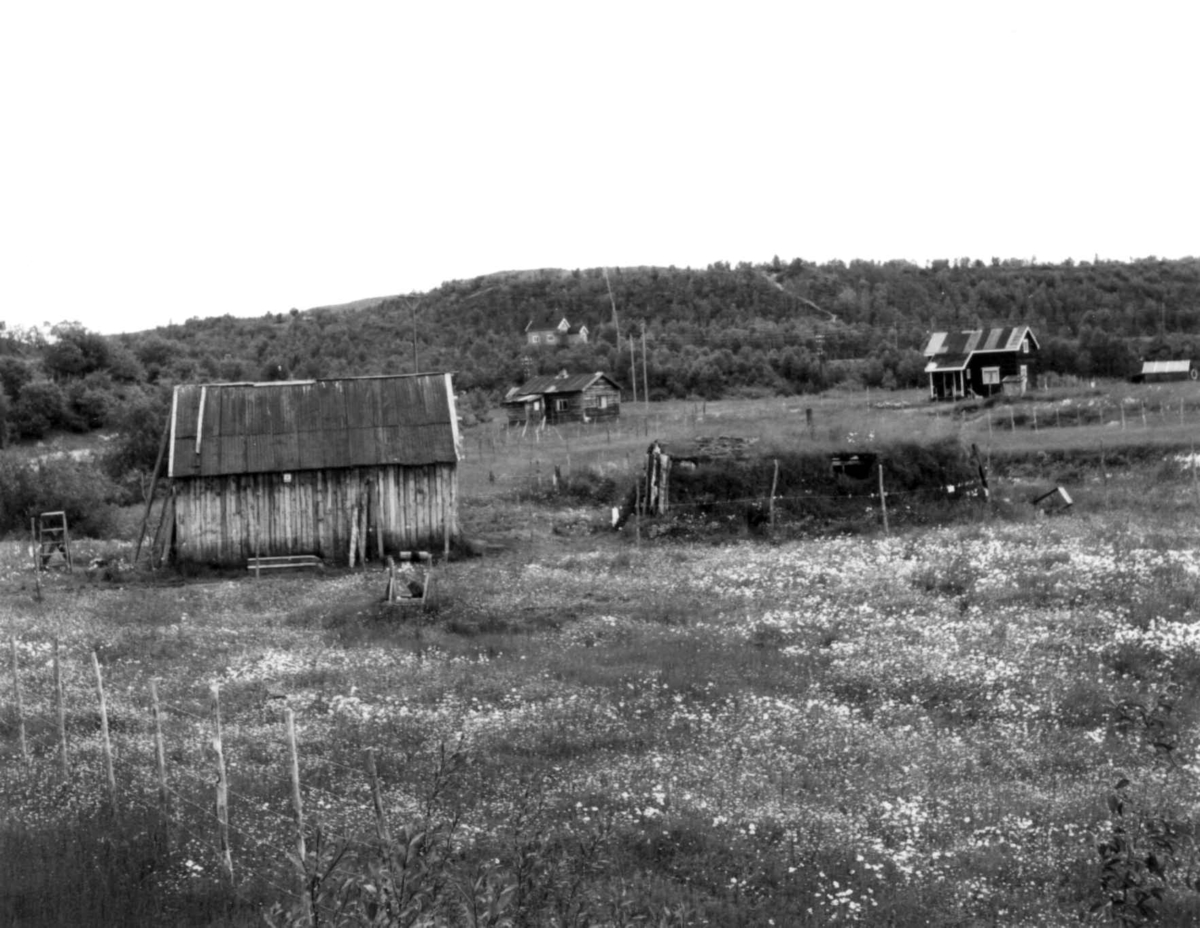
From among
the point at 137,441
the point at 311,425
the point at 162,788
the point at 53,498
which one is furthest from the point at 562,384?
the point at 162,788

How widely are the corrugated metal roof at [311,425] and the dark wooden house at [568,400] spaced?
42.0m

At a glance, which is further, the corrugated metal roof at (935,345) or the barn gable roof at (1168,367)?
the barn gable roof at (1168,367)

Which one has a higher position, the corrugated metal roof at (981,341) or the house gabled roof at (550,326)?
the house gabled roof at (550,326)

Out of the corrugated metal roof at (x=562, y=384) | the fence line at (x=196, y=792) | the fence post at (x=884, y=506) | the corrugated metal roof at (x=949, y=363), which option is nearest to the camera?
the fence line at (x=196, y=792)

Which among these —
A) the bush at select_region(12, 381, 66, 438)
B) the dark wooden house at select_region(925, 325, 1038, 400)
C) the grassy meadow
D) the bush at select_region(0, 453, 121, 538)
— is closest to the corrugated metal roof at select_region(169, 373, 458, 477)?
the grassy meadow

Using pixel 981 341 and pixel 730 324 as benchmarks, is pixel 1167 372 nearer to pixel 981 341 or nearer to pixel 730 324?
pixel 981 341

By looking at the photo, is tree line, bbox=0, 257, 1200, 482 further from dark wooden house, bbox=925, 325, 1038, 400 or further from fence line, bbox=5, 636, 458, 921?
fence line, bbox=5, 636, 458, 921

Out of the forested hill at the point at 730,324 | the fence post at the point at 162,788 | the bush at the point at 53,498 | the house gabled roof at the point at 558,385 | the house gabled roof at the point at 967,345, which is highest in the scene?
the forested hill at the point at 730,324

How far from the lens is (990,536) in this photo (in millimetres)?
30578

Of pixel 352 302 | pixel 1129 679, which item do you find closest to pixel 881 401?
pixel 1129 679

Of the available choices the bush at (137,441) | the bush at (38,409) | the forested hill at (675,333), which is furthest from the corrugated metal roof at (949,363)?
the bush at (38,409)

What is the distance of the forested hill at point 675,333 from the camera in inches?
3474

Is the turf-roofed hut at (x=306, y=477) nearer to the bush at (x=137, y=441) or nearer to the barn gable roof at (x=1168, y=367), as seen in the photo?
the bush at (x=137, y=441)

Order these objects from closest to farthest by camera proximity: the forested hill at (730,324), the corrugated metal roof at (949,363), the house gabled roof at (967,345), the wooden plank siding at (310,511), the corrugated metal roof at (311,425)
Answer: the wooden plank siding at (310,511), the corrugated metal roof at (311,425), the house gabled roof at (967,345), the corrugated metal roof at (949,363), the forested hill at (730,324)
